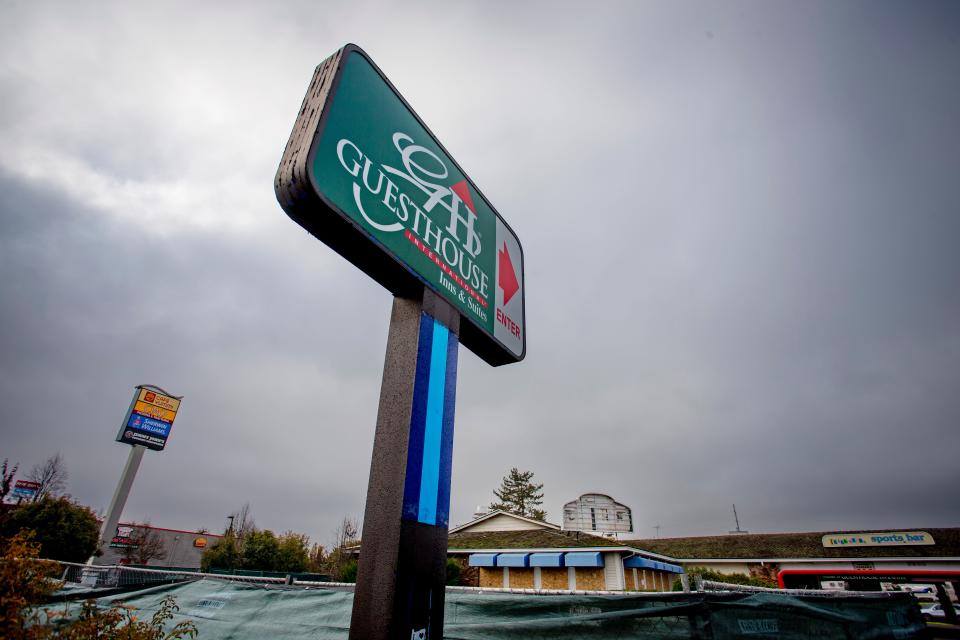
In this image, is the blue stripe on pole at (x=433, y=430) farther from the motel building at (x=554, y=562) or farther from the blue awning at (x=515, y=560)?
the blue awning at (x=515, y=560)

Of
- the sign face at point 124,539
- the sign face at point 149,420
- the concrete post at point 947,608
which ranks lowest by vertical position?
the concrete post at point 947,608

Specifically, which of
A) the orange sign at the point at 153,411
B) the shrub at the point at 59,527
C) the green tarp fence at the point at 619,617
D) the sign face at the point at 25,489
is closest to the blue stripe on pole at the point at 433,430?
the green tarp fence at the point at 619,617

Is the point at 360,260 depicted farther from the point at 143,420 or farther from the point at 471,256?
the point at 143,420

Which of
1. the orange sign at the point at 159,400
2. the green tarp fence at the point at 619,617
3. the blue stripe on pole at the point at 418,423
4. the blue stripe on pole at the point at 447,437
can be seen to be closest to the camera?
the blue stripe on pole at the point at 418,423

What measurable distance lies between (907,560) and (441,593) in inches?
1287

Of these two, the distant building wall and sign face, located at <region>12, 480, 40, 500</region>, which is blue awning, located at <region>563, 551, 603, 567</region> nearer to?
the distant building wall

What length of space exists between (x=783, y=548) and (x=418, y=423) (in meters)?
33.7

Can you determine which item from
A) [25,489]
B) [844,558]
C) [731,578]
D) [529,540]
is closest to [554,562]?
[529,540]

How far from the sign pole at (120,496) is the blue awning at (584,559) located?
2182 cm

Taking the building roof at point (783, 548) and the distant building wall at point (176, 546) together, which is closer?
the building roof at point (783, 548)

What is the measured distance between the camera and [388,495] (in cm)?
277

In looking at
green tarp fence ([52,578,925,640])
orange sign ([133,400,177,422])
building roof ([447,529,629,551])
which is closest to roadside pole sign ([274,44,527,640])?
green tarp fence ([52,578,925,640])

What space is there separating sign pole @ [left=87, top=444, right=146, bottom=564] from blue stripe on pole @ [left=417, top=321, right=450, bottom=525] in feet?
88.4

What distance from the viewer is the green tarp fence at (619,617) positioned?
3.41 meters
